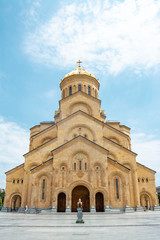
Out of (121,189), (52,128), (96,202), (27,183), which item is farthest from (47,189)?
(52,128)

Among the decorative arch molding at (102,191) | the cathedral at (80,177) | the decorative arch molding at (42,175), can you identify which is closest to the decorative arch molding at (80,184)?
the cathedral at (80,177)

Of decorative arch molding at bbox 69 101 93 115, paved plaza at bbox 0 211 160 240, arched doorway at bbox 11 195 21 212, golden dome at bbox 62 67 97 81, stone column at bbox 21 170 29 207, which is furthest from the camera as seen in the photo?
golden dome at bbox 62 67 97 81

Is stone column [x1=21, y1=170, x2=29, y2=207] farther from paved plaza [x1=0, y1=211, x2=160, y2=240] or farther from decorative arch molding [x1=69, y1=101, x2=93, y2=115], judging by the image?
paved plaza [x1=0, y1=211, x2=160, y2=240]

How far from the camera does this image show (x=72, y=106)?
97.9 feet

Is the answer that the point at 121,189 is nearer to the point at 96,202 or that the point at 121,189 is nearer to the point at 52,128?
the point at 96,202

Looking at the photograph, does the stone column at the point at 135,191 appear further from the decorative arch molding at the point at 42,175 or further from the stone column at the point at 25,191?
the stone column at the point at 25,191

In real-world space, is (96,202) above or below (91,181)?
below

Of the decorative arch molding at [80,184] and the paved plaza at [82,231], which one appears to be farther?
the decorative arch molding at [80,184]

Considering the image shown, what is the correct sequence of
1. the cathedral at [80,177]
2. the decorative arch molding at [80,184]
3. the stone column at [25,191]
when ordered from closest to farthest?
1. the decorative arch molding at [80,184]
2. the cathedral at [80,177]
3. the stone column at [25,191]

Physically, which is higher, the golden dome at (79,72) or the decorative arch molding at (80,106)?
the golden dome at (79,72)

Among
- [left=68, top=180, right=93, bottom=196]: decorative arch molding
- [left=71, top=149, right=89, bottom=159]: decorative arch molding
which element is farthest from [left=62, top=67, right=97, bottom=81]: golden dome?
[left=68, top=180, right=93, bottom=196]: decorative arch molding

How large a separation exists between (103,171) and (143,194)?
9310 mm

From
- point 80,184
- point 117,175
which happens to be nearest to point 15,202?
point 80,184

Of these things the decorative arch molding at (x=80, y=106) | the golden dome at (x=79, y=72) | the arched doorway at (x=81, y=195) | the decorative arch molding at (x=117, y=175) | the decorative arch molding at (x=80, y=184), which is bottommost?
the arched doorway at (x=81, y=195)
